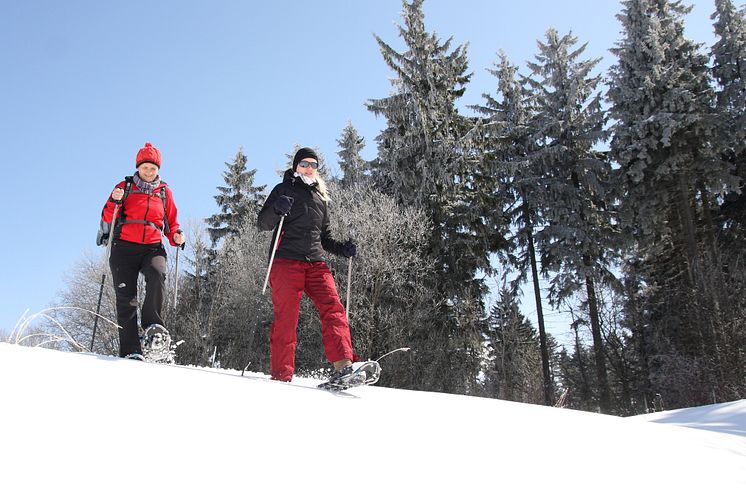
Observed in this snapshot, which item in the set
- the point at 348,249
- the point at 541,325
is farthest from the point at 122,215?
the point at 541,325

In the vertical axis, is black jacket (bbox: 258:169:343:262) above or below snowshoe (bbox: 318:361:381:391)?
above

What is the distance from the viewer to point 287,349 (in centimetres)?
371

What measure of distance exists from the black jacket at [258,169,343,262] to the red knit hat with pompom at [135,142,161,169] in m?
1.11

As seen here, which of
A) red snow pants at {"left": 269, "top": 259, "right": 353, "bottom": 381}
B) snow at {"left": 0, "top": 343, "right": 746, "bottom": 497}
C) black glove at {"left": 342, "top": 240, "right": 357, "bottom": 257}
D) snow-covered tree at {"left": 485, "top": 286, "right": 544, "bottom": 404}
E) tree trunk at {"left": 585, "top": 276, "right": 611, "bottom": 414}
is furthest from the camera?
snow-covered tree at {"left": 485, "top": 286, "right": 544, "bottom": 404}

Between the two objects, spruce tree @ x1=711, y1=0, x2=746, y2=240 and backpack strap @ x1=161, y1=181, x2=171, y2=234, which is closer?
backpack strap @ x1=161, y1=181, x2=171, y2=234

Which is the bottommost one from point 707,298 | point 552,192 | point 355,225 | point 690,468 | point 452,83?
point 690,468

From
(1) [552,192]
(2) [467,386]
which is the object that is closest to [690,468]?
(2) [467,386]

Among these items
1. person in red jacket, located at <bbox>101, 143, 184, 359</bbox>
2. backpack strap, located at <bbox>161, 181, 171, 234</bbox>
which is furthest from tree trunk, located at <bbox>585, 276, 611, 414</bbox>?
person in red jacket, located at <bbox>101, 143, 184, 359</bbox>

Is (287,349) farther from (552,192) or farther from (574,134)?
(574,134)

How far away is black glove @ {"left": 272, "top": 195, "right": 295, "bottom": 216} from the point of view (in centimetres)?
384

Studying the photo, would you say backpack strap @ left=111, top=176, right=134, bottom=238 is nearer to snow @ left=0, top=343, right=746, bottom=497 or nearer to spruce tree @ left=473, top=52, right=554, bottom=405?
snow @ left=0, top=343, right=746, bottom=497

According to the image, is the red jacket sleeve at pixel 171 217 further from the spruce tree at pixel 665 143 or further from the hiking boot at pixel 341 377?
the spruce tree at pixel 665 143

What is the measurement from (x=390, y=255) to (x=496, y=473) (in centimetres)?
1601

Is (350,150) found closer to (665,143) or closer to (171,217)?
(665,143)
